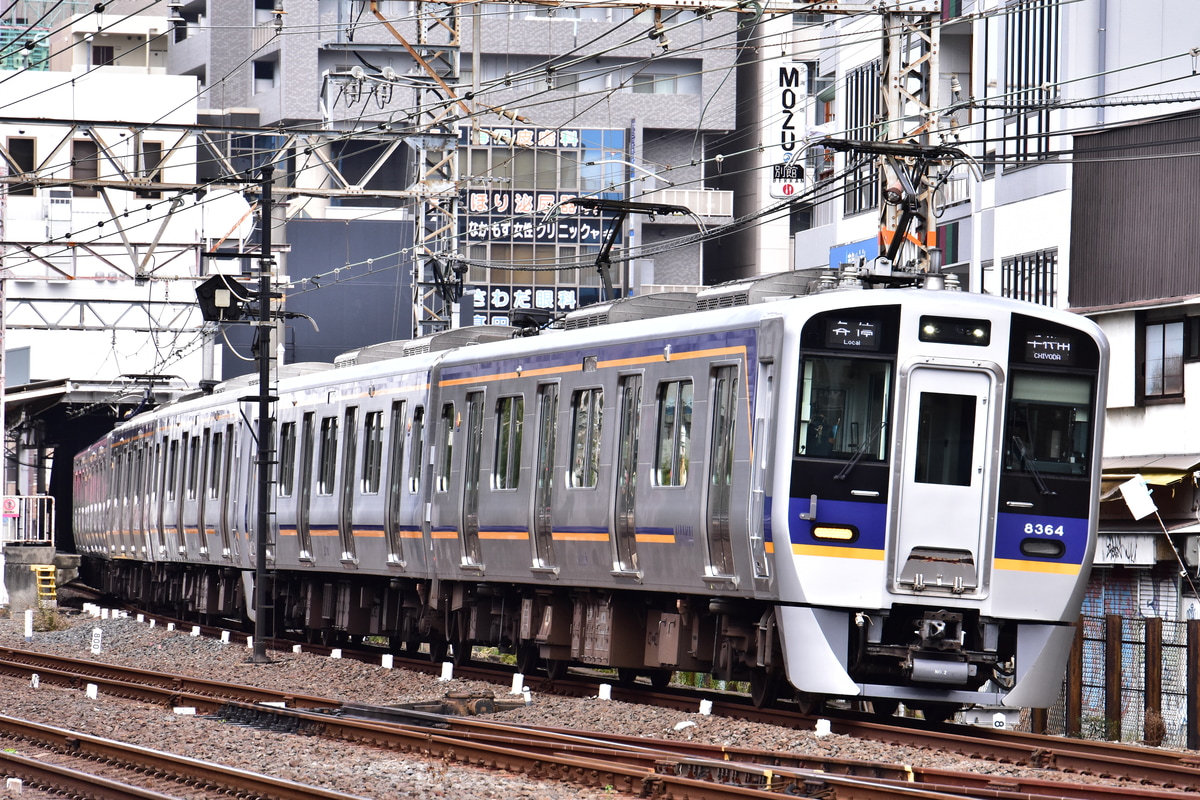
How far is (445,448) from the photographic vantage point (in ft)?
57.5

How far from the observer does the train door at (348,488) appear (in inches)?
778

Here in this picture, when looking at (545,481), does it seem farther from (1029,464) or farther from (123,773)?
(123,773)

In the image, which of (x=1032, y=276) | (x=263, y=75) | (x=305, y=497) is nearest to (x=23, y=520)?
(x=305, y=497)

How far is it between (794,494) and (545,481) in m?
3.85

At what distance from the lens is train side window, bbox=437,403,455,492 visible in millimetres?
17422

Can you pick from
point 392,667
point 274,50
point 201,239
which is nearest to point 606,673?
point 392,667

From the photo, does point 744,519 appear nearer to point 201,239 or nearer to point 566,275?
point 201,239

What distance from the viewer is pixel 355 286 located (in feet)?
175

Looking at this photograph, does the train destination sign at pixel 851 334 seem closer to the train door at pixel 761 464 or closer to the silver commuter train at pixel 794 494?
the silver commuter train at pixel 794 494

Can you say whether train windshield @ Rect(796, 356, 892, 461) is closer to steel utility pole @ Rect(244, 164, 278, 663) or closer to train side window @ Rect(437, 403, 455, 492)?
train side window @ Rect(437, 403, 455, 492)

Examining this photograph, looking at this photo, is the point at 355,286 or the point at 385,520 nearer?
the point at 385,520

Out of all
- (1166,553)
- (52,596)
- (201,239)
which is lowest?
(52,596)

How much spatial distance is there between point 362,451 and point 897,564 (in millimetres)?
8670

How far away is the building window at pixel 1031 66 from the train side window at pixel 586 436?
13.3m
